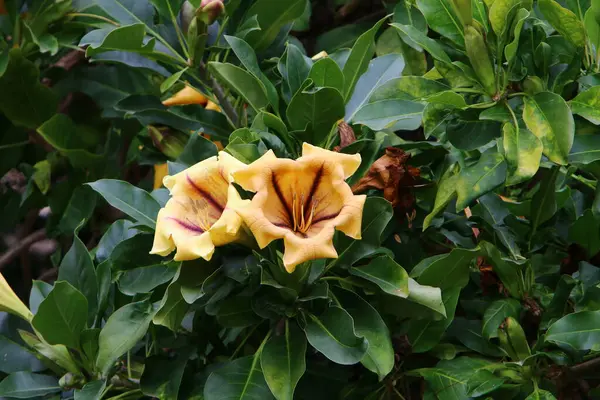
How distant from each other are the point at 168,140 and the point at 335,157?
23.0 inches

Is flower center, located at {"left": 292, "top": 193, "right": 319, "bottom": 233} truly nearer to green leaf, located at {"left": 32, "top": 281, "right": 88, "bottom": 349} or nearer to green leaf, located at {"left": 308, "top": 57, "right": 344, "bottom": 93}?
green leaf, located at {"left": 308, "top": 57, "right": 344, "bottom": 93}

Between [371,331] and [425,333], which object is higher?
[371,331]

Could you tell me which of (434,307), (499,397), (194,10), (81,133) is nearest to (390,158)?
(434,307)

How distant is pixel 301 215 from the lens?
952 millimetres

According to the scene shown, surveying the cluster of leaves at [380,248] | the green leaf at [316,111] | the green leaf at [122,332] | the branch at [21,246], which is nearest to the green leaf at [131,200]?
the cluster of leaves at [380,248]

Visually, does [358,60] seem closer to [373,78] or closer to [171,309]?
[373,78]

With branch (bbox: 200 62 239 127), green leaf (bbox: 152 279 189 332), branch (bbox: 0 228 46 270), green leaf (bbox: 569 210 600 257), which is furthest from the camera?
branch (bbox: 0 228 46 270)

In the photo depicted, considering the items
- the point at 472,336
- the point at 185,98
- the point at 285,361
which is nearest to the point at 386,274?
the point at 285,361

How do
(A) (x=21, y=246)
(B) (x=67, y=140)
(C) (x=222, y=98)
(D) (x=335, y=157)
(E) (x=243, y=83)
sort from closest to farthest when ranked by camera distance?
(D) (x=335, y=157), (E) (x=243, y=83), (C) (x=222, y=98), (B) (x=67, y=140), (A) (x=21, y=246)

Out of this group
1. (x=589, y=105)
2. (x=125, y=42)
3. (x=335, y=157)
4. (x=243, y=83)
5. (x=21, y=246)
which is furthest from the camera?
(x=21, y=246)

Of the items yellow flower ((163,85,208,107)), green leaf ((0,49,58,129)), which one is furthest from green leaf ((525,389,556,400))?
green leaf ((0,49,58,129))

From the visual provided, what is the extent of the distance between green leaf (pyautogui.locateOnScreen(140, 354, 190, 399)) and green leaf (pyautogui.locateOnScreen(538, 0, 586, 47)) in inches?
25.3

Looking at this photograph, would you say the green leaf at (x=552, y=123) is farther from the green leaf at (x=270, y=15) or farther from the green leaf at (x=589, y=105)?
the green leaf at (x=270, y=15)

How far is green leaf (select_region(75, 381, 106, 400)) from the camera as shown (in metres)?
1.08
